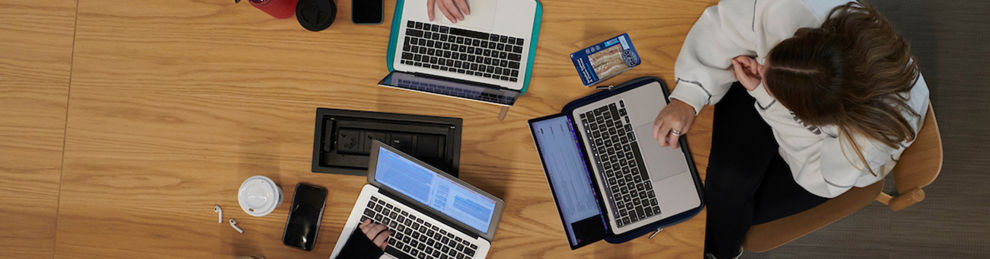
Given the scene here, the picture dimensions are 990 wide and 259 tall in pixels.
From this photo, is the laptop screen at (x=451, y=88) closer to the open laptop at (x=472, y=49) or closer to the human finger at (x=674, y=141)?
the open laptop at (x=472, y=49)

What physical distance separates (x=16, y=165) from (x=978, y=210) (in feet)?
9.56

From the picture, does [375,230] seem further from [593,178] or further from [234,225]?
[593,178]

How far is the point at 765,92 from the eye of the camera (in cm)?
106

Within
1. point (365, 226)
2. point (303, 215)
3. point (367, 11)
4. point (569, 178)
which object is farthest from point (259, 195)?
point (569, 178)

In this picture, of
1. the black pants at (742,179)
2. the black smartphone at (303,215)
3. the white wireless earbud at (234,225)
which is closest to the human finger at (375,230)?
the black smartphone at (303,215)

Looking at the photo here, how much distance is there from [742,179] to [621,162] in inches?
14.6

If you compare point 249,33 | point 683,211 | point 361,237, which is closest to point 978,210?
point 683,211

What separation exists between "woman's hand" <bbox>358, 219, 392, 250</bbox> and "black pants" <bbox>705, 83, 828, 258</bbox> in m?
0.75

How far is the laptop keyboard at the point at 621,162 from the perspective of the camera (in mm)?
1076

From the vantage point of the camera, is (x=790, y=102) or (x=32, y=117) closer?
(x=790, y=102)

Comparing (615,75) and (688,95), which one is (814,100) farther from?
(615,75)

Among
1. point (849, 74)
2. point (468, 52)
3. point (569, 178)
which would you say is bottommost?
point (569, 178)

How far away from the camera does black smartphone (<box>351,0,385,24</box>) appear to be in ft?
3.61

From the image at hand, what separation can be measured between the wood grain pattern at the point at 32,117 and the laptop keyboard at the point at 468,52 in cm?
78
